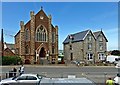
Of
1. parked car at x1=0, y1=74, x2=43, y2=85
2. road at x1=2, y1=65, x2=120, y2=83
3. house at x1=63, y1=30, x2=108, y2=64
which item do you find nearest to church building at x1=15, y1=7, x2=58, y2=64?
house at x1=63, y1=30, x2=108, y2=64

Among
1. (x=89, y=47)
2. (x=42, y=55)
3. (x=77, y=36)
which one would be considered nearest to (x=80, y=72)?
(x=42, y=55)

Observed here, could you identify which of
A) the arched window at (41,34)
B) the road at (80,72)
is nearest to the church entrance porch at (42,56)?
the arched window at (41,34)

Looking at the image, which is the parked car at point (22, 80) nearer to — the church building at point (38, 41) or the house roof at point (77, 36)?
the church building at point (38, 41)

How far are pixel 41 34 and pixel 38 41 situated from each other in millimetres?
1640

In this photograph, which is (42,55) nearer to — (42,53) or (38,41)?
(42,53)

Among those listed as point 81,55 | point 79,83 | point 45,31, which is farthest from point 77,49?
point 79,83

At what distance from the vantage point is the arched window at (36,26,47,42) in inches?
1907

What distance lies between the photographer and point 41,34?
48750mm

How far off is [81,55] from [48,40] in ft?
27.7

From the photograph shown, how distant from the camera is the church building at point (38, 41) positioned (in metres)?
47.3

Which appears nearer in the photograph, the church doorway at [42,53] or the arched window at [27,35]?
the arched window at [27,35]

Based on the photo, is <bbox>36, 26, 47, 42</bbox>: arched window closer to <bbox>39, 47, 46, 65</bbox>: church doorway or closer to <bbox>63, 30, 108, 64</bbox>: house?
<bbox>39, 47, 46, 65</bbox>: church doorway

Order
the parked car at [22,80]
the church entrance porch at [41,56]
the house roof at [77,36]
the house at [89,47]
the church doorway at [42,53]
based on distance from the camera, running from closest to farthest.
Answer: the parked car at [22,80] < the church entrance porch at [41,56] < the church doorway at [42,53] < the house at [89,47] < the house roof at [77,36]

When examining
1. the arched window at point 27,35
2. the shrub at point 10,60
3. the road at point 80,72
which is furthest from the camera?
the arched window at point 27,35
